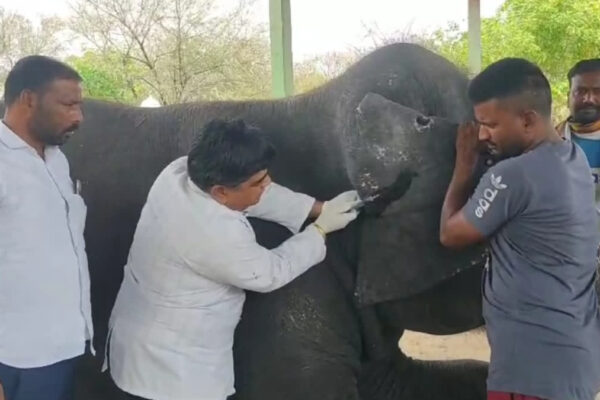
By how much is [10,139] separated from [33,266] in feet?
1.30

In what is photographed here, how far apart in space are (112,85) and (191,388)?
13.3m

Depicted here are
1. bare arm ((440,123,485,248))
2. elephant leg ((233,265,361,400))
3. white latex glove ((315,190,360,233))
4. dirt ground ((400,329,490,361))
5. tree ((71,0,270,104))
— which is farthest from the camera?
tree ((71,0,270,104))

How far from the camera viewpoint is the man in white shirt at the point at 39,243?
248 cm

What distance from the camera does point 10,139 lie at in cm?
253

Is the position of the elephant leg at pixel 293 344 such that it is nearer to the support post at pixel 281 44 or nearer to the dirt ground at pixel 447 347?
the dirt ground at pixel 447 347

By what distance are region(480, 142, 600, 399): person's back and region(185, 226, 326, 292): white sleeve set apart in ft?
2.09

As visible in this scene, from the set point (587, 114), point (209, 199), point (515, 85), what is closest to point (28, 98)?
point (209, 199)

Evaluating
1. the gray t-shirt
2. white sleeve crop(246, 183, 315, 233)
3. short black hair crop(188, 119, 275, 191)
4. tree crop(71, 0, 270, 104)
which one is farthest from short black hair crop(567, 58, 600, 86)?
tree crop(71, 0, 270, 104)

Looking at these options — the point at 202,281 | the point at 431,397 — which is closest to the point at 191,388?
the point at 202,281

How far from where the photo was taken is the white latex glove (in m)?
2.75

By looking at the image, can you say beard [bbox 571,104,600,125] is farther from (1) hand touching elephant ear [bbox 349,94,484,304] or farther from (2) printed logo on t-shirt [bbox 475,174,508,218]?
(2) printed logo on t-shirt [bbox 475,174,508,218]

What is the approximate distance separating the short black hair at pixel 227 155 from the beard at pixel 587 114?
6.27 ft

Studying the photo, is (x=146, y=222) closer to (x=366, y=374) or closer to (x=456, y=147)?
(x=456, y=147)

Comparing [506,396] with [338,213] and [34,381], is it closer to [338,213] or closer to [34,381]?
[338,213]
